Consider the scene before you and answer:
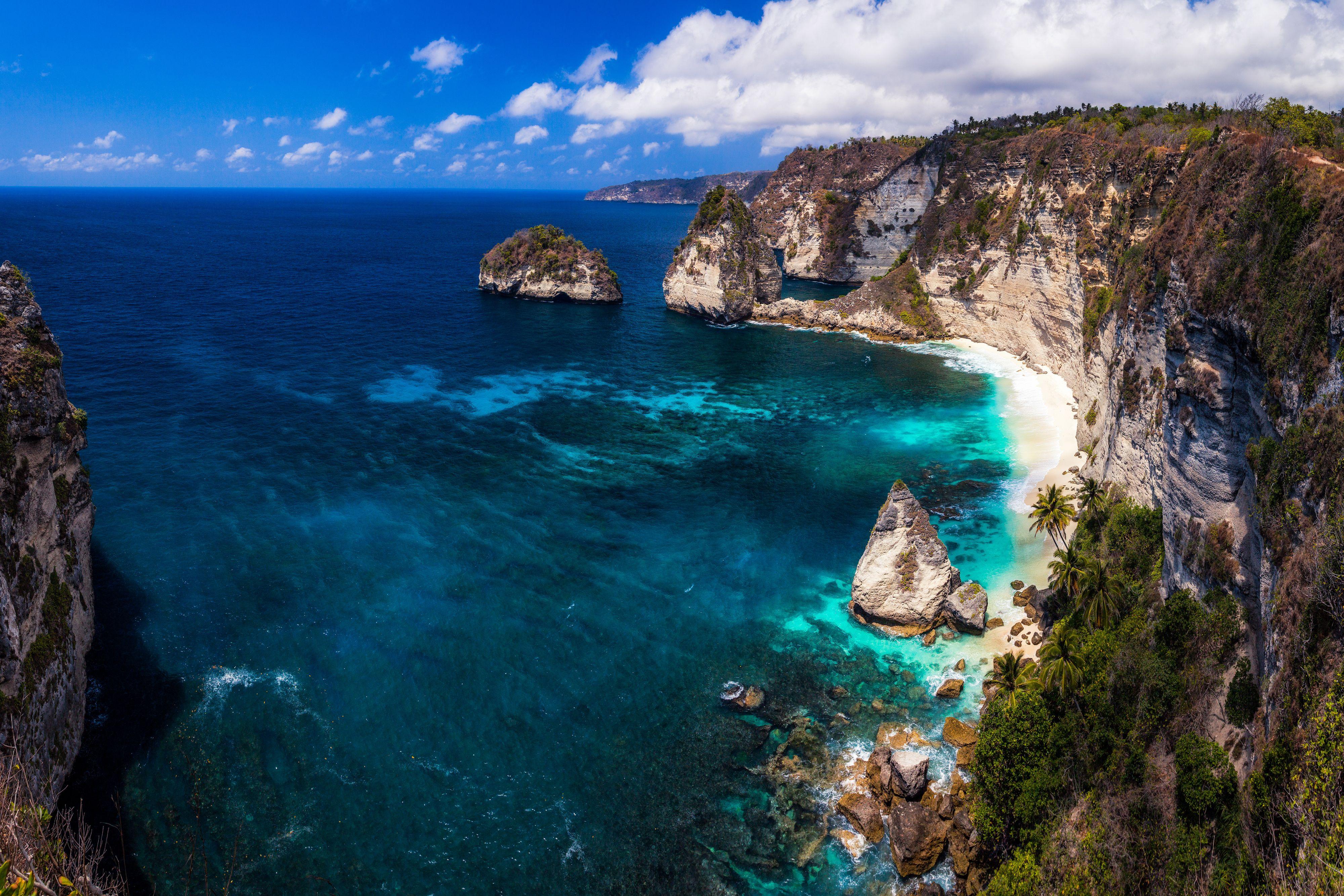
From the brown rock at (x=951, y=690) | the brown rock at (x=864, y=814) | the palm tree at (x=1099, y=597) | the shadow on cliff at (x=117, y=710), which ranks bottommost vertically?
the brown rock at (x=864, y=814)

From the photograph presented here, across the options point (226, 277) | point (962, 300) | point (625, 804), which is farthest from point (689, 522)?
point (226, 277)

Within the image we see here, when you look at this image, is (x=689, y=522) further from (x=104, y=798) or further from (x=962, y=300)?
(x=962, y=300)

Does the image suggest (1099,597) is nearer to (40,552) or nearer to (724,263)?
(40,552)

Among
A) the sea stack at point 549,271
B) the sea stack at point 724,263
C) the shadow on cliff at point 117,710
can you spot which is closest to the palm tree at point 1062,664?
the shadow on cliff at point 117,710

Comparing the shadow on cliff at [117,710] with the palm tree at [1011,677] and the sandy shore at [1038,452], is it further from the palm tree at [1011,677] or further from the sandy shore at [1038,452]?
the sandy shore at [1038,452]

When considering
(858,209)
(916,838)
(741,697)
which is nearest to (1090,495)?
(741,697)

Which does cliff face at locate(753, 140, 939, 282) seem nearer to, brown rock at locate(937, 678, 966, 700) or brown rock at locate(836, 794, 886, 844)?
brown rock at locate(937, 678, 966, 700)
